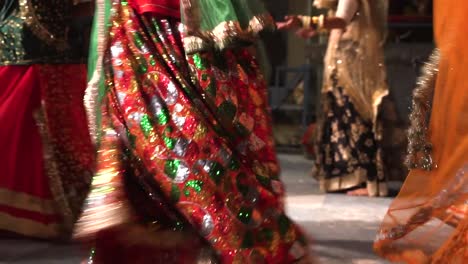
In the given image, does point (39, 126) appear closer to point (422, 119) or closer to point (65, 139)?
point (65, 139)

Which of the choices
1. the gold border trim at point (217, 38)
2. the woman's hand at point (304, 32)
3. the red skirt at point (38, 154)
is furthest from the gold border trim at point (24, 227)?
the woman's hand at point (304, 32)

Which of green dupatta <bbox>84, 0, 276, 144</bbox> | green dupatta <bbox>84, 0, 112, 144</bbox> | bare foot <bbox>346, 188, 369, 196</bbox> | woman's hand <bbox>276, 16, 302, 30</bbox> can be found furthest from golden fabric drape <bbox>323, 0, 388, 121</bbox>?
green dupatta <bbox>84, 0, 112, 144</bbox>

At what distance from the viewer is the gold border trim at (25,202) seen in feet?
8.88

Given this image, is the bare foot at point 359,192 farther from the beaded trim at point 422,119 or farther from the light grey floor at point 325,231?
the beaded trim at point 422,119

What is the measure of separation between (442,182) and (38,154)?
147 cm

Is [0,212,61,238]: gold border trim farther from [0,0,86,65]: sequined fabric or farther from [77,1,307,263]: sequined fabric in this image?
[77,1,307,263]: sequined fabric

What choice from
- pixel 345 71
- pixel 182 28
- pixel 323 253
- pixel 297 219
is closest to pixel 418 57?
pixel 345 71

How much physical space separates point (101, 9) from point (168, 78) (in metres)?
0.28

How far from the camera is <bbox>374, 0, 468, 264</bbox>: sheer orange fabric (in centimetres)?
214

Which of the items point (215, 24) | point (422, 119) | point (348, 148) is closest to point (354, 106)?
point (348, 148)

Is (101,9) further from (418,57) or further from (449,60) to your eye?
(418,57)

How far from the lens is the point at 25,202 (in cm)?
273

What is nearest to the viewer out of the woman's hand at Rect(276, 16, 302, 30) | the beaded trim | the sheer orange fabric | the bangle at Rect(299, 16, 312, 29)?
the sheer orange fabric

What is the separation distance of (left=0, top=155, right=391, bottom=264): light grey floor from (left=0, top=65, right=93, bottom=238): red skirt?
0.11 meters
